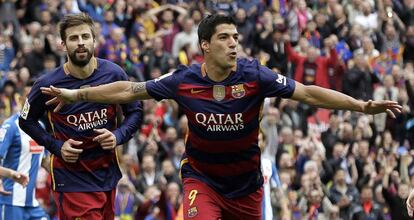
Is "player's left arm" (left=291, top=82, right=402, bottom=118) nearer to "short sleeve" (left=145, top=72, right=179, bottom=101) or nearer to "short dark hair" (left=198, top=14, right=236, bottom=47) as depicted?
"short dark hair" (left=198, top=14, right=236, bottom=47)

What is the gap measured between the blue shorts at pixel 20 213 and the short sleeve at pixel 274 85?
3.59 meters

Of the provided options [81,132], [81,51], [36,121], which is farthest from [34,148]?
[81,51]

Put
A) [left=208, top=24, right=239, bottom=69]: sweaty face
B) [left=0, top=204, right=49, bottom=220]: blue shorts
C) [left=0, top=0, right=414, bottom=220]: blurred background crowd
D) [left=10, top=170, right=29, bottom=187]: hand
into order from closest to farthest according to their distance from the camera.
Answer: [left=208, top=24, right=239, bottom=69]: sweaty face → [left=10, top=170, right=29, bottom=187]: hand → [left=0, top=204, right=49, bottom=220]: blue shorts → [left=0, top=0, right=414, bottom=220]: blurred background crowd

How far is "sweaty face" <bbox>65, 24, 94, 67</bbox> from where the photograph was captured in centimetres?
1310

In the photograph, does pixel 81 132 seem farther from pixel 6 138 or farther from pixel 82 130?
pixel 6 138

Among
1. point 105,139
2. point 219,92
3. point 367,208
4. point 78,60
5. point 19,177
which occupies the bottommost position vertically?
point 367,208

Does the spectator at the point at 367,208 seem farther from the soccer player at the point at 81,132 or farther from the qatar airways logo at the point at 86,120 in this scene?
the qatar airways logo at the point at 86,120

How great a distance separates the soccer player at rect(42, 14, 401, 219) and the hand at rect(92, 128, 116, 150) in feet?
1.69

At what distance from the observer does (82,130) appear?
13.1m

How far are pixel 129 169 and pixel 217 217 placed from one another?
8.70m

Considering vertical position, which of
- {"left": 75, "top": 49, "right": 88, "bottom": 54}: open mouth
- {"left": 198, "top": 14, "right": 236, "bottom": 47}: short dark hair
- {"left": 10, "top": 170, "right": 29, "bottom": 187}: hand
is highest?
{"left": 198, "top": 14, "right": 236, "bottom": 47}: short dark hair

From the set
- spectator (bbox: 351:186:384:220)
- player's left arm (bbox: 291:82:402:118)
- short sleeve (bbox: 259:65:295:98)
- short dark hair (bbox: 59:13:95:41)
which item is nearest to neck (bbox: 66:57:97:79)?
short dark hair (bbox: 59:13:95:41)

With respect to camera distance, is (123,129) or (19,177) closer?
(123,129)

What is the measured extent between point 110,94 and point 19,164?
2.55m
